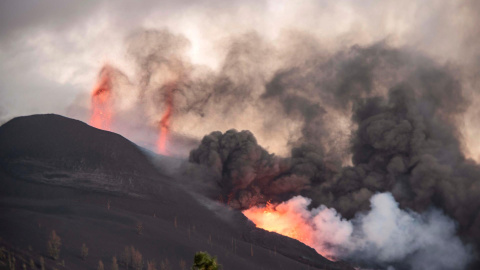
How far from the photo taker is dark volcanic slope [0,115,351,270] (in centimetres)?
6812

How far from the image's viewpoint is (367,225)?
99375mm

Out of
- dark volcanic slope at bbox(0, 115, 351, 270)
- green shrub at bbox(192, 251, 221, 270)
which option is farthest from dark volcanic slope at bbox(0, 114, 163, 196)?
green shrub at bbox(192, 251, 221, 270)

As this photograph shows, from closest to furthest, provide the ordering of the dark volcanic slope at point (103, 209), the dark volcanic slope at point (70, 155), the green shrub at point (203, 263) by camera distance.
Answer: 1. the green shrub at point (203, 263)
2. the dark volcanic slope at point (103, 209)
3. the dark volcanic slope at point (70, 155)

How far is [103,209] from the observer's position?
274 ft

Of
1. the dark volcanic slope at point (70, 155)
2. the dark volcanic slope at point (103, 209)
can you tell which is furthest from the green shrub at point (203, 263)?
the dark volcanic slope at point (70, 155)

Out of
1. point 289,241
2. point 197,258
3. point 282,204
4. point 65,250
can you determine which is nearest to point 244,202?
point 282,204

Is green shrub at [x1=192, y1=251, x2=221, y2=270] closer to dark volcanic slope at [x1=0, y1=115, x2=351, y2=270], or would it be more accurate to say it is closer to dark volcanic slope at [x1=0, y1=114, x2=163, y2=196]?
dark volcanic slope at [x1=0, y1=115, x2=351, y2=270]

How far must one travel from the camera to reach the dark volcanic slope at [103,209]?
68.1 metres

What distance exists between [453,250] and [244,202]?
123 ft

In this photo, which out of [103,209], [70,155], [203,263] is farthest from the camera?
[70,155]

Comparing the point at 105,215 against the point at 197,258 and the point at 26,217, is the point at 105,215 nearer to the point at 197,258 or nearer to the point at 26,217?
the point at 26,217

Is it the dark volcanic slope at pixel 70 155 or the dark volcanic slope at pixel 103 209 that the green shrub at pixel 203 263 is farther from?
the dark volcanic slope at pixel 70 155

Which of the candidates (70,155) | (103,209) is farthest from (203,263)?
(70,155)

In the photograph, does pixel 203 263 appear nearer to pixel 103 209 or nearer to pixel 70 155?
pixel 103 209
